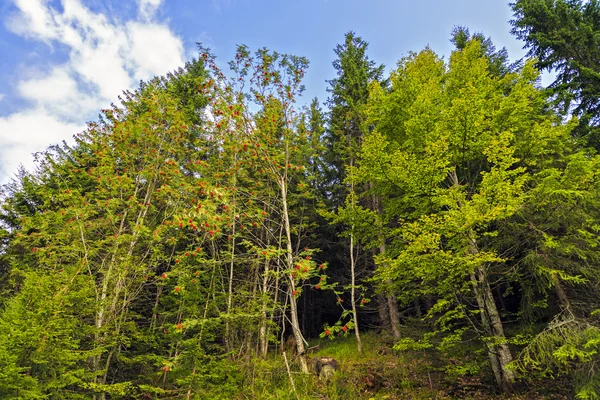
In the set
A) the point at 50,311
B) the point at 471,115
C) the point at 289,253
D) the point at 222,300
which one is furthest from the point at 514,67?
the point at 50,311

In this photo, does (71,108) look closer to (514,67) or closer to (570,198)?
(570,198)

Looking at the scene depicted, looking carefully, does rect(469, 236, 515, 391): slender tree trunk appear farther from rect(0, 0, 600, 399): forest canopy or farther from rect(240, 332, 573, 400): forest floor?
rect(240, 332, 573, 400): forest floor

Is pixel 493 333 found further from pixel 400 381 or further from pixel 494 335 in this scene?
pixel 400 381

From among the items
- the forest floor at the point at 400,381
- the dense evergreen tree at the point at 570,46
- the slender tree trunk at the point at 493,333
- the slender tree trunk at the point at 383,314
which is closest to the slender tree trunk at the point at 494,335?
the slender tree trunk at the point at 493,333

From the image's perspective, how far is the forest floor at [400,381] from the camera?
5.52m

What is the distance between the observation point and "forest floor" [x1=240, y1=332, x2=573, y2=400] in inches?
217

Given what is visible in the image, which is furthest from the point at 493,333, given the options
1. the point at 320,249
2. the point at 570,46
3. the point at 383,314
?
the point at 570,46

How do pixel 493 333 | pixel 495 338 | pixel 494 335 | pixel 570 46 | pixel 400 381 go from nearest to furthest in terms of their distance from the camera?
pixel 495 338 < pixel 494 335 < pixel 493 333 < pixel 400 381 < pixel 570 46

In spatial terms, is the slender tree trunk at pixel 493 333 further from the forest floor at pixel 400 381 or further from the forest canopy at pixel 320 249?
the forest floor at pixel 400 381

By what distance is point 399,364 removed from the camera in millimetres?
9203

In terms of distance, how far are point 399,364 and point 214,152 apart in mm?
9433

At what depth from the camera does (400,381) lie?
8.16 metres

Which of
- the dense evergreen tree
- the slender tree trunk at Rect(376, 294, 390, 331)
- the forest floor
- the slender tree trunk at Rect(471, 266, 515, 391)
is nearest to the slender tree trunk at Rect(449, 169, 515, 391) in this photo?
the slender tree trunk at Rect(471, 266, 515, 391)

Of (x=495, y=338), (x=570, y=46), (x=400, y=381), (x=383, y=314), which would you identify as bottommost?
(x=400, y=381)
